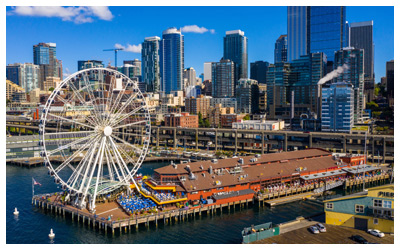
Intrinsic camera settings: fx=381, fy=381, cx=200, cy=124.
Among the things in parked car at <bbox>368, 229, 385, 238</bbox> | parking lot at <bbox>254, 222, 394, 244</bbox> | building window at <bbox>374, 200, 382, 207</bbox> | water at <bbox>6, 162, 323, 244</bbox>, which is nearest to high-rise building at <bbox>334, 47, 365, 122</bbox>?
water at <bbox>6, 162, 323, 244</bbox>

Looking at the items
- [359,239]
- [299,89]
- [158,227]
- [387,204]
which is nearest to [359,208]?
[387,204]

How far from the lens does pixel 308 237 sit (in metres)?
46.3

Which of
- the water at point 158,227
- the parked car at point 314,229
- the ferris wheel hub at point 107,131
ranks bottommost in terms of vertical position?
the water at point 158,227

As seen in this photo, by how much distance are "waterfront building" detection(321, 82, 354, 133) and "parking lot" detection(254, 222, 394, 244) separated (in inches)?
3288

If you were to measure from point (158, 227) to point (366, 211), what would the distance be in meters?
29.1

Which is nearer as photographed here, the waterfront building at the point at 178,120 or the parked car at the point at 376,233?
the parked car at the point at 376,233

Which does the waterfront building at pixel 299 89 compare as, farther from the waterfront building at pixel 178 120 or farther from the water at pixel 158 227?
the water at pixel 158 227

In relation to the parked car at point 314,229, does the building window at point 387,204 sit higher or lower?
higher

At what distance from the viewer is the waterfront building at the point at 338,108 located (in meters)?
125

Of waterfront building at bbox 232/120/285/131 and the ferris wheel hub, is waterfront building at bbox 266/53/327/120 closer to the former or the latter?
waterfront building at bbox 232/120/285/131

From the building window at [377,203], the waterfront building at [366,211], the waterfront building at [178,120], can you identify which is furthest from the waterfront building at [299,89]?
the building window at [377,203]

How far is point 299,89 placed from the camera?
611 feet

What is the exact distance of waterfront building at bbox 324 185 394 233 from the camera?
153 feet

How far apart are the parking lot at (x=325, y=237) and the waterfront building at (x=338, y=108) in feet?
274
